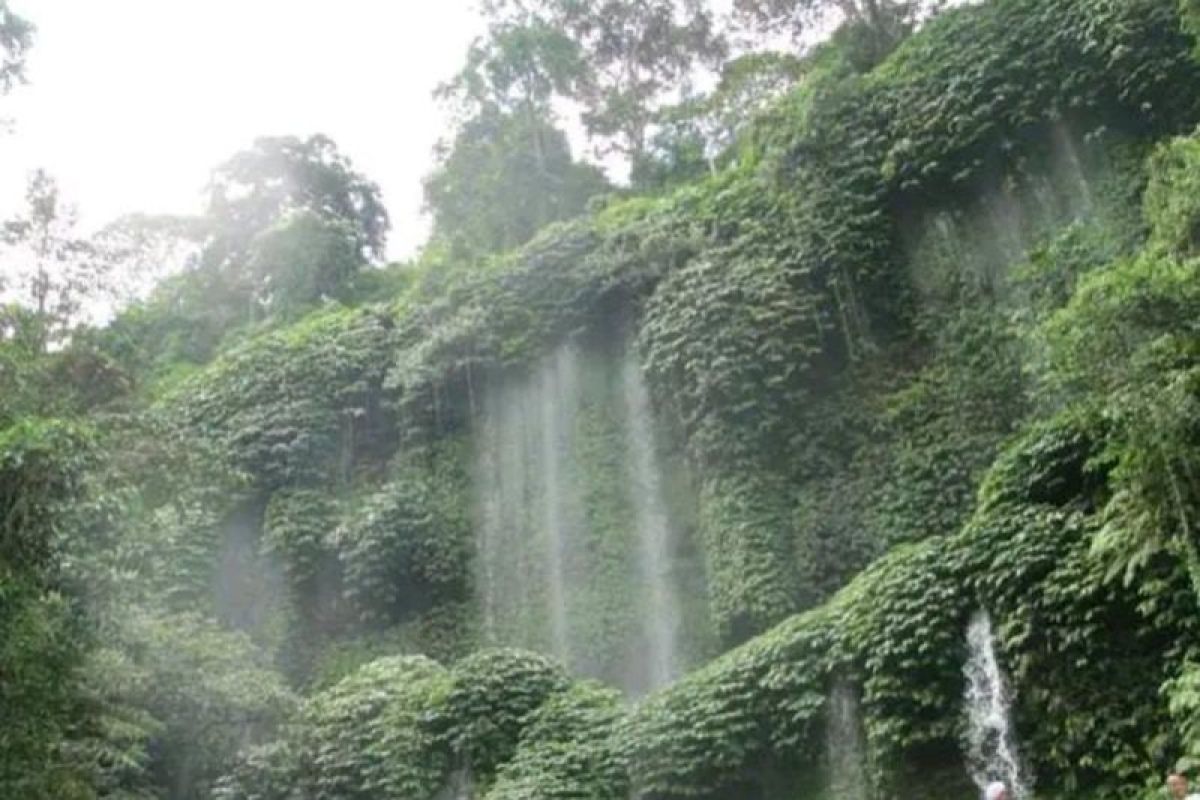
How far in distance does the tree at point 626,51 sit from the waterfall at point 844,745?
59.1 feet

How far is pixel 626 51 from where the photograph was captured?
28.0m

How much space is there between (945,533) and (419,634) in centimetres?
736

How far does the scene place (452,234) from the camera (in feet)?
82.9

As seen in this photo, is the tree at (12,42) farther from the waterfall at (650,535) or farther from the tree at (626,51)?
the tree at (626,51)

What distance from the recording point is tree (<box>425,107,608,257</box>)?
25031mm

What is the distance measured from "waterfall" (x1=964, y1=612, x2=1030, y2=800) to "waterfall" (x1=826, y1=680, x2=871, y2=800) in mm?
1020

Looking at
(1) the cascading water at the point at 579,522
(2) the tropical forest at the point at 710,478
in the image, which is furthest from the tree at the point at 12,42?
(1) the cascading water at the point at 579,522

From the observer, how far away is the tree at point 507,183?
82.1ft

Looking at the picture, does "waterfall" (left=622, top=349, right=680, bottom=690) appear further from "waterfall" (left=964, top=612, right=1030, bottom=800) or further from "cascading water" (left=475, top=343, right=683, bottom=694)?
"waterfall" (left=964, top=612, right=1030, bottom=800)

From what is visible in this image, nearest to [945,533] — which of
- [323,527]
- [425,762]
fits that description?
[425,762]

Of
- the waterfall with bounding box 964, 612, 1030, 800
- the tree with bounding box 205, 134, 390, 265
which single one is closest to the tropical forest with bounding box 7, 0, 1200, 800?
the waterfall with bounding box 964, 612, 1030, 800

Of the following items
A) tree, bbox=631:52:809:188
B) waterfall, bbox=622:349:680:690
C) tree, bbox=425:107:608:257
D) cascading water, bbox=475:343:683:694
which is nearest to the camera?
waterfall, bbox=622:349:680:690

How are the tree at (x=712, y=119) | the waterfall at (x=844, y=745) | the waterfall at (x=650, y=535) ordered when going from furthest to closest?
1. the tree at (x=712, y=119)
2. the waterfall at (x=650, y=535)
3. the waterfall at (x=844, y=745)

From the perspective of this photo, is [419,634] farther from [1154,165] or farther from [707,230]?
[1154,165]
